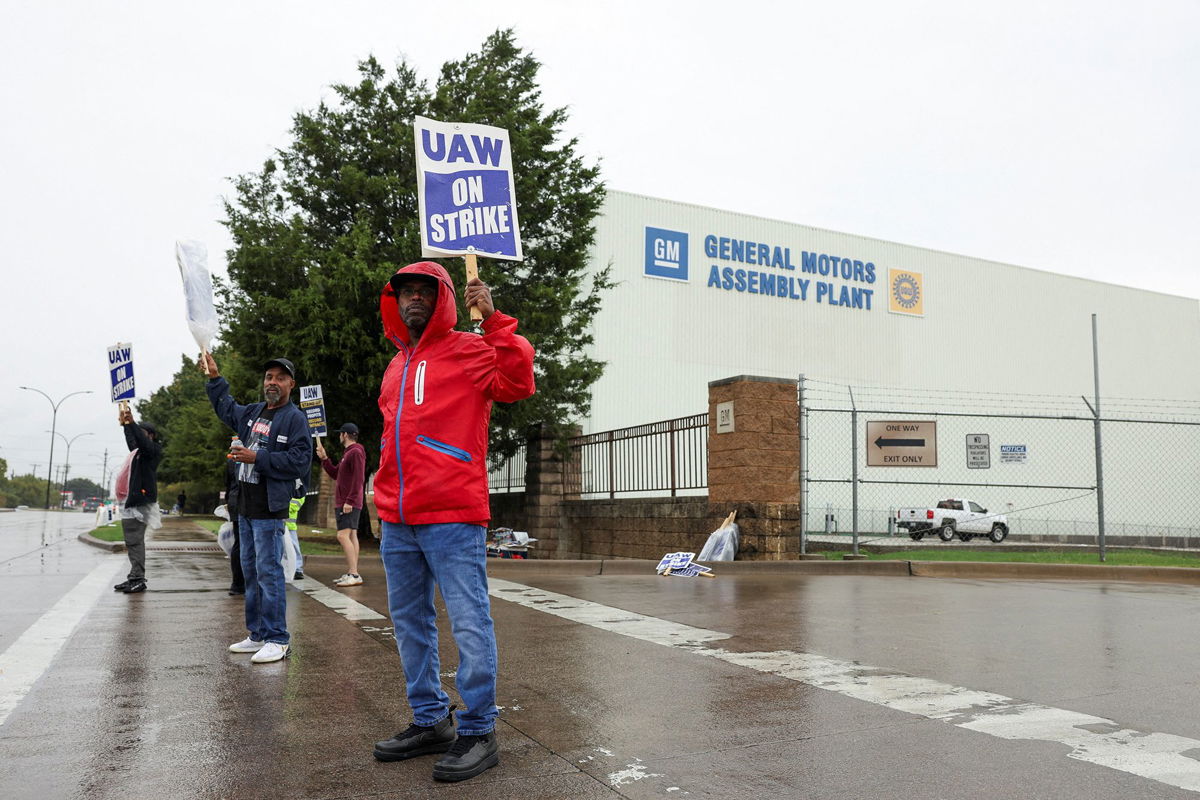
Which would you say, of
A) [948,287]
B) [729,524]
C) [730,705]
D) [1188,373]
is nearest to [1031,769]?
[730,705]

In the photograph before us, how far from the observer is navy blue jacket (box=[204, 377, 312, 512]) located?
599cm

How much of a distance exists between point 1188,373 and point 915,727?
176ft

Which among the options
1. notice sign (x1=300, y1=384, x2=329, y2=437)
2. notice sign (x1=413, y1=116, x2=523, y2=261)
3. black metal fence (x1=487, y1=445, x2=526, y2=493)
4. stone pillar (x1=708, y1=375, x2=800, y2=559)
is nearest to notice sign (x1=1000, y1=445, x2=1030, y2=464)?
stone pillar (x1=708, y1=375, x2=800, y2=559)

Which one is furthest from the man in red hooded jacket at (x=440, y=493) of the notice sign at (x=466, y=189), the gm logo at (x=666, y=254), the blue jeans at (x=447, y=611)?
the gm logo at (x=666, y=254)

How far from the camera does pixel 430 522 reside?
12.3ft

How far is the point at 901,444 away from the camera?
45.7 ft

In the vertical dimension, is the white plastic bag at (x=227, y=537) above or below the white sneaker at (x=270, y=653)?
above

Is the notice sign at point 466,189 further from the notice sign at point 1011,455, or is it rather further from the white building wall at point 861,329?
the white building wall at point 861,329

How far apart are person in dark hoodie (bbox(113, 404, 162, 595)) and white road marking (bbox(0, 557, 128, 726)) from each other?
38 cm

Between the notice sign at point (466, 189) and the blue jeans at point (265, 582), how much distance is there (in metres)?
2.36

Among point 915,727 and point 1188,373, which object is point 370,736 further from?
point 1188,373

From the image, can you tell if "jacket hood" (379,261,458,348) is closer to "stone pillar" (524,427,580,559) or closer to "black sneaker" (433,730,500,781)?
Result: "black sneaker" (433,730,500,781)

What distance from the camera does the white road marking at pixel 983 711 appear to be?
3586mm

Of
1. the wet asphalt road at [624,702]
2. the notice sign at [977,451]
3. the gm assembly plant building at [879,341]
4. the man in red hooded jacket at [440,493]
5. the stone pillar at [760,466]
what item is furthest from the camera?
the gm assembly plant building at [879,341]
